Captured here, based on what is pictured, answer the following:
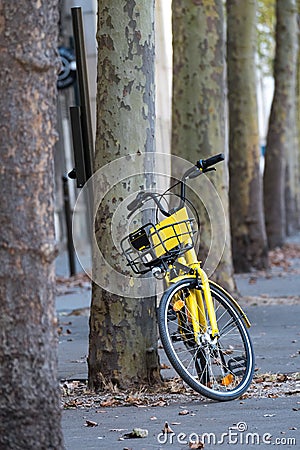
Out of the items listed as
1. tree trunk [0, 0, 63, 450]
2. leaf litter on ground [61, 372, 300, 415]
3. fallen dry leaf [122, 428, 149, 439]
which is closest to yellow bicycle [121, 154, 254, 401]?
leaf litter on ground [61, 372, 300, 415]

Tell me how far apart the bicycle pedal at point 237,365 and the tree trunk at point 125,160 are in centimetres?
58

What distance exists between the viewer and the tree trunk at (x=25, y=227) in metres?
4.57

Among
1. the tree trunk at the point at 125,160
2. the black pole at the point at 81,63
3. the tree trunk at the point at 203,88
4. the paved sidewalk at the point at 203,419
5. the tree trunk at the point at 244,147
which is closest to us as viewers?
the paved sidewalk at the point at 203,419

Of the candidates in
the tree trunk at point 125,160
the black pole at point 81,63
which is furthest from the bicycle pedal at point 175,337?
the black pole at point 81,63

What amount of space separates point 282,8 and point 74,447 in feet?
69.1

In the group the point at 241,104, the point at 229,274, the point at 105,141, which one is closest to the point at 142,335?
the point at 105,141

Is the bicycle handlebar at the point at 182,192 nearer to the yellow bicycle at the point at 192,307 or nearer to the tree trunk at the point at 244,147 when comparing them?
the yellow bicycle at the point at 192,307

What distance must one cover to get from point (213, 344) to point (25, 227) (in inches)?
113

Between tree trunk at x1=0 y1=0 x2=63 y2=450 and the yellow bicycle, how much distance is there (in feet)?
8.11

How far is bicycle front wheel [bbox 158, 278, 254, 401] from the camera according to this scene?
7.12 m

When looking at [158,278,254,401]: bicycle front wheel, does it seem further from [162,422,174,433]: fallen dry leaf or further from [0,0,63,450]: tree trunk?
[0,0,63,450]: tree trunk

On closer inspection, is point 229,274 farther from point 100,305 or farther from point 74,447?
point 74,447

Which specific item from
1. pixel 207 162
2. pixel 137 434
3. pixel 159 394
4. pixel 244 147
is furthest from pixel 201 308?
pixel 244 147

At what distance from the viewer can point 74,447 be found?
5844 millimetres
